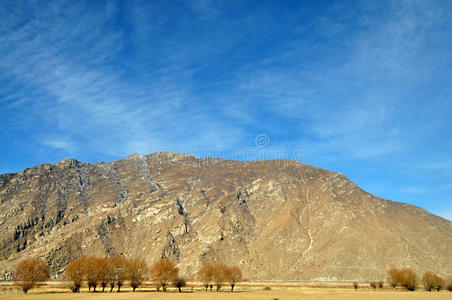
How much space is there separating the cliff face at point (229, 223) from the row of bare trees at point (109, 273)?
46.1 meters

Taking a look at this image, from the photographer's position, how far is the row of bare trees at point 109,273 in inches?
2692

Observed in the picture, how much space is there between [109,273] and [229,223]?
7929cm

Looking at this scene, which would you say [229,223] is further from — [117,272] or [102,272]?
[102,272]

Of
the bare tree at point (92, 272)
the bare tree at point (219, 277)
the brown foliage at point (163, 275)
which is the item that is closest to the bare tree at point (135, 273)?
the brown foliage at point (163, 275)

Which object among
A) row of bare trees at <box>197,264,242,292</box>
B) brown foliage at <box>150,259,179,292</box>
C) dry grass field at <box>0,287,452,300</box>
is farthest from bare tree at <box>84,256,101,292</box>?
row of bare trees at <box>197,264,242,292</box>

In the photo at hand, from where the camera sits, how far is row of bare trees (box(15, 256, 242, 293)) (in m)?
68.4

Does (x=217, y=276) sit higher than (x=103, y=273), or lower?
lower

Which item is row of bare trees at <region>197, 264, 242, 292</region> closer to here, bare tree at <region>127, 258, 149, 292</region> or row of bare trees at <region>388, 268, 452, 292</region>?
bare tree at <region>127, 258, 149, 292</region>

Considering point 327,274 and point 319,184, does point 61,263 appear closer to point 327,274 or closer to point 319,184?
point 327,274

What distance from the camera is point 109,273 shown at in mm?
73500

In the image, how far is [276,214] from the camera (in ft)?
510

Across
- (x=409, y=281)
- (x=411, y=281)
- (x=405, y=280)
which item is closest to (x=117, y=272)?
(x=405, y=280)

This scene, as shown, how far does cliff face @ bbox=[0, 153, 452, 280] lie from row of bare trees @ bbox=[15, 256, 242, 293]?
46.1 metres

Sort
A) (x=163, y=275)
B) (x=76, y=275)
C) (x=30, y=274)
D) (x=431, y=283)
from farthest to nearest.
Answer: (x=431, y=283), (x=163, y=275), (x=76, y=275), (x=30, y=274)
